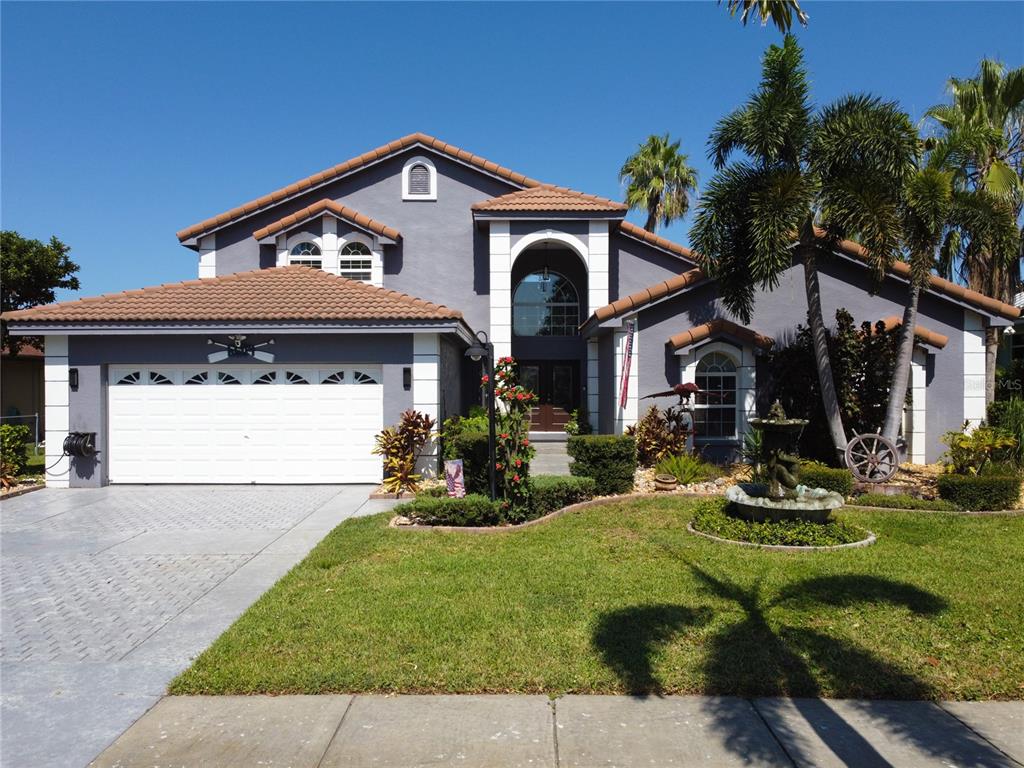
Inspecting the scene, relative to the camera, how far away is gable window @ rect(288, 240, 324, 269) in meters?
17.7

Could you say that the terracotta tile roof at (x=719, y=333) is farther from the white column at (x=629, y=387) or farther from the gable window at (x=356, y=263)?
the gable window at (x=356, y=263)

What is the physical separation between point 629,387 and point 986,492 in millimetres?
6536

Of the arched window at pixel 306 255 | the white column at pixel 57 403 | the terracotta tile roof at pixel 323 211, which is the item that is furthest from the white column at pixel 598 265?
the white column at pixel 57 403

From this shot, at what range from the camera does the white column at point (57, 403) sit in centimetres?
1238

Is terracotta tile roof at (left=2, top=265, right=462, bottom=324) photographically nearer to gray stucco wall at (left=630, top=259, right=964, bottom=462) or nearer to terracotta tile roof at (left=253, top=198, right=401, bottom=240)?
terracotta tile roof at (left=253, top=198, right=401, bottom=240)

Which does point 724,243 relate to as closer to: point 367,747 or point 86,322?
point 367,747

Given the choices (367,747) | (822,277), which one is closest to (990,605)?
(367,747)

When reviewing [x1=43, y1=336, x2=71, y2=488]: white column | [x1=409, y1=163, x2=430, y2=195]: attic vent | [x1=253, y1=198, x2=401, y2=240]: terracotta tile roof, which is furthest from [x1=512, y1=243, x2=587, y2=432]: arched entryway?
[x1=43, y1=336, x2=71, y2=488]: white column

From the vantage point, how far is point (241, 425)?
497 inches

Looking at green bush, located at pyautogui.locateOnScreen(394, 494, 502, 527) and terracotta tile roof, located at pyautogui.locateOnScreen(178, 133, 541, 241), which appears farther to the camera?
terracotta tile roof, located at pyautogui.locateOnScreen(178, 133, 541, 241)

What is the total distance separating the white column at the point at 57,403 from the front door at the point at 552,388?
11.8 metres

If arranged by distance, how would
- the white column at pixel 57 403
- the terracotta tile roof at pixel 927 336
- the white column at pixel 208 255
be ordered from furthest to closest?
the white column at pixel 208 255 < the terracotta tile roof at pixel 927 336 < the white column at pixel 57 403

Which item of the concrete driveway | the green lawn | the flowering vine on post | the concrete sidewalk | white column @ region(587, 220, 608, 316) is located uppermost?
white column @ region(587, 220, 608, 316)

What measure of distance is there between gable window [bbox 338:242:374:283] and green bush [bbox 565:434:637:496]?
9755 millimetres
